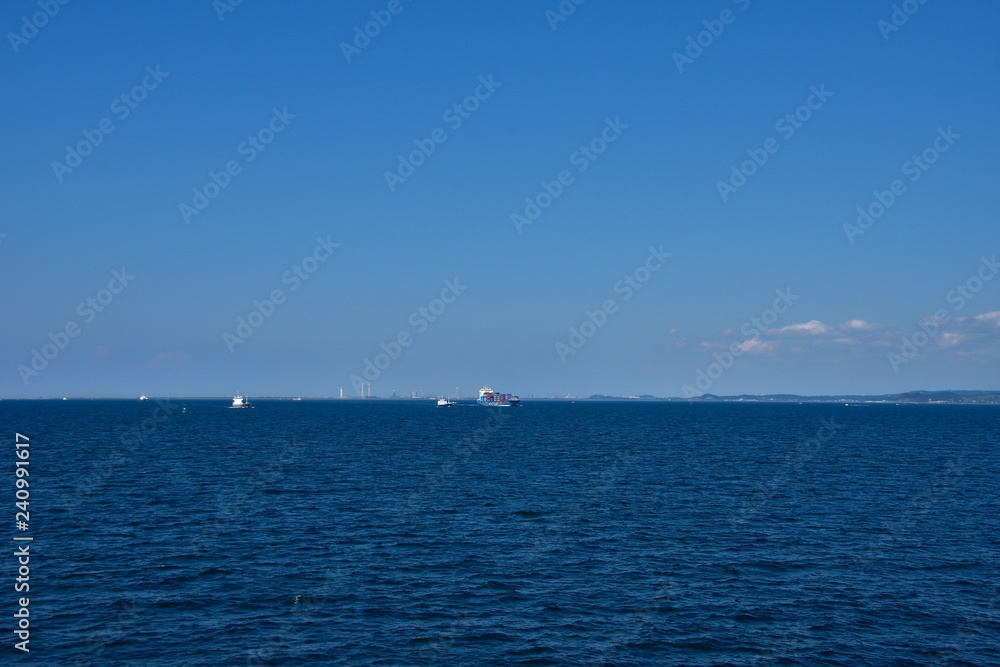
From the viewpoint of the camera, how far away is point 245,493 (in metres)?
66.7

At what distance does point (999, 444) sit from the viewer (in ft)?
443

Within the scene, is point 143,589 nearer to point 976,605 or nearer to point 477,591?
point 477,591

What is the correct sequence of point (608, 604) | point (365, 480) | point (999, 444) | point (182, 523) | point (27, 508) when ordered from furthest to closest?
point (999, 444) < point (365, 480) < point (27, 508) < point (182, 523) < point (608, 604)

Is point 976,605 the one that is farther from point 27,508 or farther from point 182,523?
point 27,508

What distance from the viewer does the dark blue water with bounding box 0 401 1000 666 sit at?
103 ft

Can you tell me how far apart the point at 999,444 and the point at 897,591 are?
401 ft

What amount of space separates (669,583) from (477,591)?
442 inches

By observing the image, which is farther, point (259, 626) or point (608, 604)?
point (608, 604)

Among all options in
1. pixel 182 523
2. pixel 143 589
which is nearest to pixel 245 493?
pixel 182 523

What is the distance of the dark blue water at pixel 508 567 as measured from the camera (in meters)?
31.5

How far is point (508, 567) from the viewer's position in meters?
42.8

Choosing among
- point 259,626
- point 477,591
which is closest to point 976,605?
point 477,591

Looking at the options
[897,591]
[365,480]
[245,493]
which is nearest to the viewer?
[897,591]

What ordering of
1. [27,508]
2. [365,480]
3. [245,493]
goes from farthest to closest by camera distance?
[365,480] → [245,493] → [27,508]
